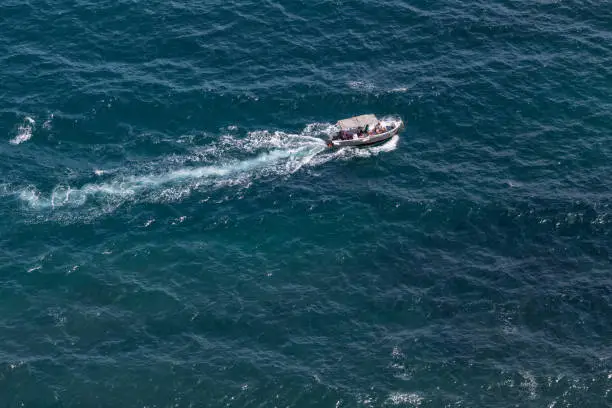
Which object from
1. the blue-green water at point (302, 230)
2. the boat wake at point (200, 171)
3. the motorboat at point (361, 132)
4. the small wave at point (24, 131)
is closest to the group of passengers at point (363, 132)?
the motorboat at point (361, 132)

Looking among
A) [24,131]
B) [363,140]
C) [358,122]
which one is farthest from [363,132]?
[24,131]

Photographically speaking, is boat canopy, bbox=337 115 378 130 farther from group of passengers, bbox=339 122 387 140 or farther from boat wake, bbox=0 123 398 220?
boat wake, bbox=0 123 398 220

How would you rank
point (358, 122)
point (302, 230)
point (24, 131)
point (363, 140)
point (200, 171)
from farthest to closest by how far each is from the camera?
1. point (24, 131)
2. point (358, 122)
3. point (363, 140)
4. point (200, 171)
5. point (302, 230)

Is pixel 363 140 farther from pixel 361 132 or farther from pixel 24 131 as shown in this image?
pixel 24 131

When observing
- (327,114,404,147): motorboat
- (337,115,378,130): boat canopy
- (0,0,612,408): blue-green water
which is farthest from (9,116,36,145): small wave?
(337,115,378,130): boat canopy

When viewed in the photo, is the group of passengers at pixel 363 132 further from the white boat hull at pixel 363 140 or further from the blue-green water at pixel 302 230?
the blue-green water at pixel 302 230

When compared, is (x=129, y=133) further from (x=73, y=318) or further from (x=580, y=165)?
(x=580, y=165)
